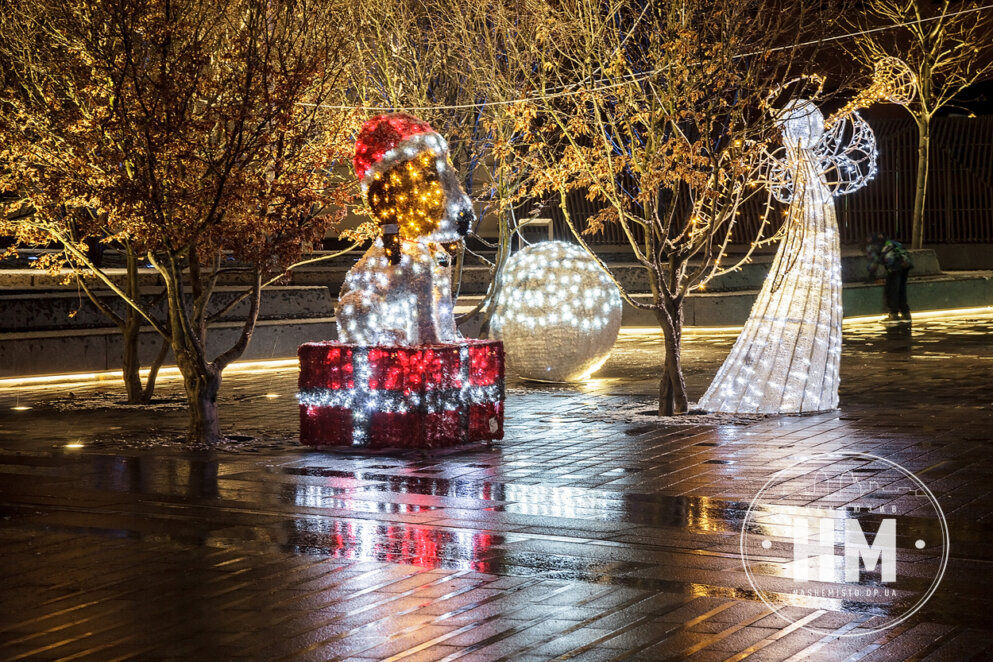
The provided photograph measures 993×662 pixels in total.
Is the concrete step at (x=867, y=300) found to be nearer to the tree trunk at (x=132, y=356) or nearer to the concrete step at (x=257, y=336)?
the concrete step at (x=257, y=336)

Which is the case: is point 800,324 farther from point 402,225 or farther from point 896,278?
point 896,278

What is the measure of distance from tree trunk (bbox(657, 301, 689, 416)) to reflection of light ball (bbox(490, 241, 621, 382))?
281 centimetres

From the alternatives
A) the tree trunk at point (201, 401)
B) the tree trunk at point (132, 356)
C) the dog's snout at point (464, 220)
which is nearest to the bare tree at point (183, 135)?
the tree trunk at point (201, 401)

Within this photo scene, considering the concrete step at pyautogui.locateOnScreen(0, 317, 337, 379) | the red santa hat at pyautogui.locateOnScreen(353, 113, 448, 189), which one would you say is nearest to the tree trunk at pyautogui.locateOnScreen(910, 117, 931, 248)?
the concrete step at pyautogui.locateOnScreen(0, 317, 337, 379)

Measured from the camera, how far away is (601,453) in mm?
11070

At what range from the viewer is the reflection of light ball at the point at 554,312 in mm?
16156

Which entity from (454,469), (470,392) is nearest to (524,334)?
(470,392)

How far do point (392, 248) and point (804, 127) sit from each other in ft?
15.1

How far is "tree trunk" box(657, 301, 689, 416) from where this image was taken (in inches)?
522

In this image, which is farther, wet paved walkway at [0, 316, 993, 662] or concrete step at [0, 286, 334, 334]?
concrete step at [0, 286, 334, 334]

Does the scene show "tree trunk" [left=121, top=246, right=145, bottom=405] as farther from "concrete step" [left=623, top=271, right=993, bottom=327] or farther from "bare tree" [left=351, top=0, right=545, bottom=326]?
"concrete step" [left=623, top=271, right=993, bottom=327]

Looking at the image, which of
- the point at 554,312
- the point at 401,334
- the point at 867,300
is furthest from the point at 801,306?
the point at 867,300

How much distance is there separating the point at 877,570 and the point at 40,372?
12.9 metres

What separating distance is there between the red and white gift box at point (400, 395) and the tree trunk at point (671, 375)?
7.11 ft
